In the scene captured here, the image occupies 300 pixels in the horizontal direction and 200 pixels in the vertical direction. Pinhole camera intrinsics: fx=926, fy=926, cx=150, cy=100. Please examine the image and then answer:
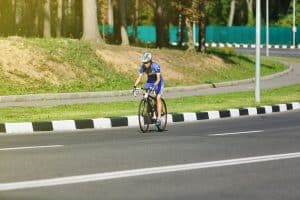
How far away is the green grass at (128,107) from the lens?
20.6m

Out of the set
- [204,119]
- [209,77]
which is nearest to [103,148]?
[204,119]

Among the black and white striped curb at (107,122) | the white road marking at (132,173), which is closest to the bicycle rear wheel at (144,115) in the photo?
the black and white striped curb at (107,122)

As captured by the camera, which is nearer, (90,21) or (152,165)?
(152,165)

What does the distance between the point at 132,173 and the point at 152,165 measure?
3.23 ft

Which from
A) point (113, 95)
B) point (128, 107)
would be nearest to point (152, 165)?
point (128, 107)

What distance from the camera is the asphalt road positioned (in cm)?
863

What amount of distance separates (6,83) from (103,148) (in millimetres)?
15937

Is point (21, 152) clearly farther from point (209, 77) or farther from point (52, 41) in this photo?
point (209, 77)

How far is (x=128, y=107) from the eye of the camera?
24375 mm

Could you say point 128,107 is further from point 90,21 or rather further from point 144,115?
point 90,21

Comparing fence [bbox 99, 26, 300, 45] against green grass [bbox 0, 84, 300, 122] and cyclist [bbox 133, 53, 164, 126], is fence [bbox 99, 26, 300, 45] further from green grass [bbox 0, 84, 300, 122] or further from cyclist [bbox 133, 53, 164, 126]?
cyclist [bbox 133, 53, 164, 126]

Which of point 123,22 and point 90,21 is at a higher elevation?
point 90,21

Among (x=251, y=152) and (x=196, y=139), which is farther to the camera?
Answer: (x=196, y=139)

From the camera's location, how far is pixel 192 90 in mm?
33188
